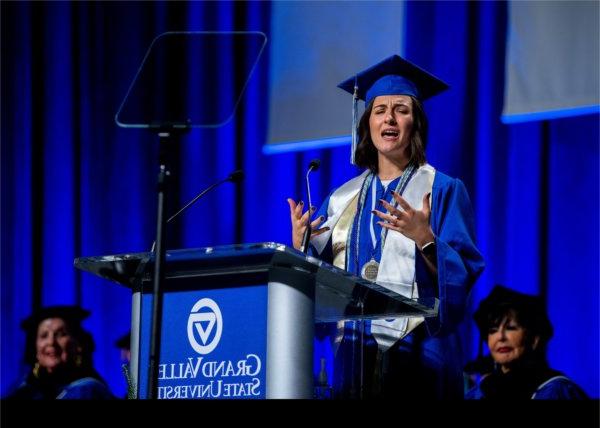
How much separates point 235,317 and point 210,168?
2931 mm

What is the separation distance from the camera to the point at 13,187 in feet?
20.2

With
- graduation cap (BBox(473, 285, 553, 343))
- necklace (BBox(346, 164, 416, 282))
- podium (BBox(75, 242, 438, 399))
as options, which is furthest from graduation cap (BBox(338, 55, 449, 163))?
podium (BBox(75, 242, 438, 399))

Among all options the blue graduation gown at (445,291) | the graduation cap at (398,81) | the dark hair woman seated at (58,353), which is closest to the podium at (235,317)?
the blue graduation gown at (445,291)

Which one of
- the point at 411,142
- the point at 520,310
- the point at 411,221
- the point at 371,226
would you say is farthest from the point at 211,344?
the point at 520,310

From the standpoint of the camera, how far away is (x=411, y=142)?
4289 mm

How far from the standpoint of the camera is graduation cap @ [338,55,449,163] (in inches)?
172

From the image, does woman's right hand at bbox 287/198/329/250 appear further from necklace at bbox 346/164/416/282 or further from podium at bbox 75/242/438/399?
podium at bbox 75/242/438/399

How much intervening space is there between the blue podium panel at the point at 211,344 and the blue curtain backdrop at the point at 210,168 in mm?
2296

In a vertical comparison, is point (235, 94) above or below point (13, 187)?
above

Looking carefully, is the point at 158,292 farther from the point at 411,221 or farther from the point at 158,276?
the point at 411,221

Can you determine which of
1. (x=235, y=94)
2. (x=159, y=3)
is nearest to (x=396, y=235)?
(x=235, y=94)

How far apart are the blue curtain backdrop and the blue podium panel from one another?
2296 mm

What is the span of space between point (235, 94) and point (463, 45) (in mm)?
1180

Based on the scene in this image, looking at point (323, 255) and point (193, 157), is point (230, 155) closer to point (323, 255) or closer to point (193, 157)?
point (193, 157)
